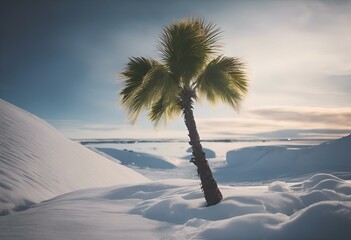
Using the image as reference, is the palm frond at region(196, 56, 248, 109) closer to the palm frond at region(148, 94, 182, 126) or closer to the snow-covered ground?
the palm frond at region(148, 94, 182, 126)

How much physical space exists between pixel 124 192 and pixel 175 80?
472 centimetres

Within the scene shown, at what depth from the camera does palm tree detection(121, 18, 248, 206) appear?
23.2 ft

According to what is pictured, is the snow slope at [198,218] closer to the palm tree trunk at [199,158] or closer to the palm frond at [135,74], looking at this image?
the palm tree trunk at [199,158]

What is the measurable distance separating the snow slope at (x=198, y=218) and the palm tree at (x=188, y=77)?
974 millimetres

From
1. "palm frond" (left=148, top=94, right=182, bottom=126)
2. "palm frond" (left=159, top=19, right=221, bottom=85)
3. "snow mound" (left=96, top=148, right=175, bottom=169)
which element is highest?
"snow mound" (left=96, top=148, right=175, bottom=169)

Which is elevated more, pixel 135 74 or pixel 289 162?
pixel 135 74

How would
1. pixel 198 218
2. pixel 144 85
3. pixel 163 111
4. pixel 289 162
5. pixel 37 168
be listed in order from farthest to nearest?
pixel 289 162 → pixel 37 168 → pixel 163 111 → pixel 144 85 → pixel 198 218

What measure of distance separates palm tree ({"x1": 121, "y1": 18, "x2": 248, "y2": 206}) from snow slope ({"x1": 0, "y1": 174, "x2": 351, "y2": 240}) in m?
0.97

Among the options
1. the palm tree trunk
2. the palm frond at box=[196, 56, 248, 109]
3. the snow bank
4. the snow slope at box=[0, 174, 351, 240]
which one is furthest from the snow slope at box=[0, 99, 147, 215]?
the snow bank

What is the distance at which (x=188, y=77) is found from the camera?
734 cm

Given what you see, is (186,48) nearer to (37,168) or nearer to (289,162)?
(37,168)

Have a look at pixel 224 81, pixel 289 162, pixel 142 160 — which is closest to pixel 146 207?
pixel 224 81

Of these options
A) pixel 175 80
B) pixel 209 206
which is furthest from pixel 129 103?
pixel 209 206

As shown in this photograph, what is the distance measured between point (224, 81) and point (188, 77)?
3.38 ft
